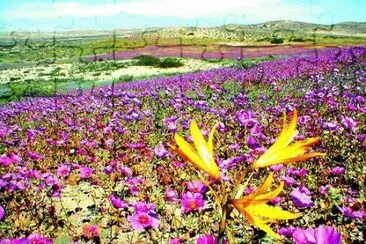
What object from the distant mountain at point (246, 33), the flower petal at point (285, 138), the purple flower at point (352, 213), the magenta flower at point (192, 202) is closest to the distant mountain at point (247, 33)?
the distant mountain at point (246, 33)

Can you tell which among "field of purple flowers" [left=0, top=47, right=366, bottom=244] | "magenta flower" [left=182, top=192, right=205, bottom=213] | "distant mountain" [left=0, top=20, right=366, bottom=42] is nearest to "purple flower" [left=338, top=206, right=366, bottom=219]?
"field of purple flowers" [left=0, top=47, right=366, bottom=244]

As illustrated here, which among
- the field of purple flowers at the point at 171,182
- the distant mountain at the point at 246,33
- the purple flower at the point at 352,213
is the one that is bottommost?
the distant mountain at the point at 246,33

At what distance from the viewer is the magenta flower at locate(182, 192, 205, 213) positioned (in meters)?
2.45

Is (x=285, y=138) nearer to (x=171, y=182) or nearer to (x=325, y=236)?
(x=325, y=236)

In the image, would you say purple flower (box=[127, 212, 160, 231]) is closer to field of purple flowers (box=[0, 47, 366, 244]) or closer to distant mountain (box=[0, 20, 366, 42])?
field of purple flowers (box=[0, 47, 366, 244])

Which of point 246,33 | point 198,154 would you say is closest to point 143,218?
point 198,154

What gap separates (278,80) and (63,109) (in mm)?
5082

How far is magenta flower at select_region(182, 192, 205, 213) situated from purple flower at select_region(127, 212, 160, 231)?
0.20 m

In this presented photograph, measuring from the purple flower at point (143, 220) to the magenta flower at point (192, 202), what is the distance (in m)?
0.20

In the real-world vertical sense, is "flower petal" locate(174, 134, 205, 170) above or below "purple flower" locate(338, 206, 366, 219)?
above

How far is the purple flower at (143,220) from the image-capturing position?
7.41 feet

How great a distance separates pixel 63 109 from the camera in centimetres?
805

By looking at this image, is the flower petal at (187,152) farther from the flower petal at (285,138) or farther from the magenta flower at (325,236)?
the magenta flower at (325,236)

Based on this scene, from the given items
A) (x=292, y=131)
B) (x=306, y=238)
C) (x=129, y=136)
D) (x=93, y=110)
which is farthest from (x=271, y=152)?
(x=93, y=110)
